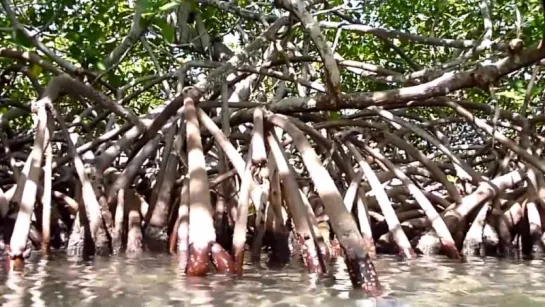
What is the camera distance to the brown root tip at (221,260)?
3.56 meters

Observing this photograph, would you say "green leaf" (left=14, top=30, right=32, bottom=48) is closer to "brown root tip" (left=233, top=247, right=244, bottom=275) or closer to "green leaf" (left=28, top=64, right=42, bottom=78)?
"green leaf" (left=28, top=64, right=42, bottom=78)

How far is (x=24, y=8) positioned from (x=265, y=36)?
1794 millimetres

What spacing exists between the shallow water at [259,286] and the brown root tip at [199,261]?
53 mm

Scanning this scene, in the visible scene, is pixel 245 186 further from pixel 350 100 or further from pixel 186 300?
pixel 186 300

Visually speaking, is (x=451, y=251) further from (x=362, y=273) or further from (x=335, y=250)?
(x=362, y=273)

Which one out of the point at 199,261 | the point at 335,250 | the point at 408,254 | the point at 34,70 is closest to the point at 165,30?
the point at 199,261

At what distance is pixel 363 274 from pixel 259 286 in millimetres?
505

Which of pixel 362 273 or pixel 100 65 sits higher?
pixel 100 65

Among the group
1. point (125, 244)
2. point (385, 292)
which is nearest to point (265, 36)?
point (125, 244)

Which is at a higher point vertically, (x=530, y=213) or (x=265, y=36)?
(x=265, y=36)

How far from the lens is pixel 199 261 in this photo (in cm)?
354

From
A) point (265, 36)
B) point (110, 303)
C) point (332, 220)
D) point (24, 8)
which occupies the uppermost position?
point (24, 8)

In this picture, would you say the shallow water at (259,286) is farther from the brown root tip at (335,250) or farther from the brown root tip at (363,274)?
the brown root tip at (335,250)

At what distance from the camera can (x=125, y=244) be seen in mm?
5152
